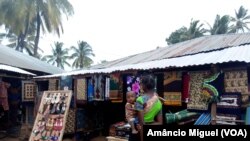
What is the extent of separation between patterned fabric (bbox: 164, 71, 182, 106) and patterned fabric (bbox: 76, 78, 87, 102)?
9.51ft

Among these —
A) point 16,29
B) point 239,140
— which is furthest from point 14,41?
point 239,140

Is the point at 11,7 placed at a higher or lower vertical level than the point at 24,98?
higher

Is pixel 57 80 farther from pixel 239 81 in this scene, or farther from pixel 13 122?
pixel 239 81

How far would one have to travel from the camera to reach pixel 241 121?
516 cm

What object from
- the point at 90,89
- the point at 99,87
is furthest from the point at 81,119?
the point at 99,87

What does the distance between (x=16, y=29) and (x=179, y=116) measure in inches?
620

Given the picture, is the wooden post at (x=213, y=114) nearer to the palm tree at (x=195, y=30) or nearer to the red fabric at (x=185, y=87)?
the red fabric at (x=185, y=87)

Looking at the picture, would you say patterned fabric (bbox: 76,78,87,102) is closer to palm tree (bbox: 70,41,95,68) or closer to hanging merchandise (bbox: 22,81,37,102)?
hanging merchandise (bbox: 22,81,37,102)

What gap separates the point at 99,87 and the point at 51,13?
13.7 metres

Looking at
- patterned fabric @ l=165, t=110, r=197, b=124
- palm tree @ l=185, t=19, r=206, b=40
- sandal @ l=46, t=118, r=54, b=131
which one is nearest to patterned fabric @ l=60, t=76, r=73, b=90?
sandal @ l=46, t=118, r=54, b=131

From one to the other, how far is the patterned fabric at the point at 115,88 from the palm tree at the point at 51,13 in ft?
45.7

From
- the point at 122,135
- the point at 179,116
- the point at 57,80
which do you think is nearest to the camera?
the point at 179,116

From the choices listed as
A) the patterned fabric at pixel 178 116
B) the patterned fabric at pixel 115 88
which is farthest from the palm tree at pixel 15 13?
the patterned fabric at pixel 178 116

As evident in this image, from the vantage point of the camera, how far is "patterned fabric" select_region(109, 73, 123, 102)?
26.1 feet
